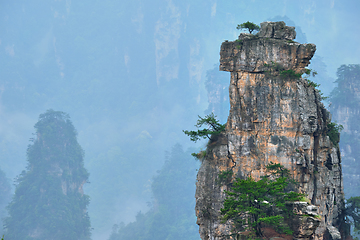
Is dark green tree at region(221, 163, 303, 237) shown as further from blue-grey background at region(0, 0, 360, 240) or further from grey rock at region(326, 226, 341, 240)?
blue-grey background at region(0, 0, 360, 240)

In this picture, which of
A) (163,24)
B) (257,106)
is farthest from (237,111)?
(163,24)

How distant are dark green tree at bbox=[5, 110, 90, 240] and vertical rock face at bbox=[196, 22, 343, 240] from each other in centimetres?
5262

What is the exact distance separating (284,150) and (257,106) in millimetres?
3617

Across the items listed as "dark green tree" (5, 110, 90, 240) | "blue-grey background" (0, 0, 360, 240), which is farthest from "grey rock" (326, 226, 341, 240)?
"blue-grey background" (0, 0, 360, 240)

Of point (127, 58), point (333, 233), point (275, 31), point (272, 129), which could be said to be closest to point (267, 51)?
point (275, 31)

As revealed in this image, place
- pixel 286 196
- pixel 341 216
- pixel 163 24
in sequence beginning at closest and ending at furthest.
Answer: pixel 286 196 < pixel 341 216 < pixel 163 24

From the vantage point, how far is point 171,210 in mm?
83875

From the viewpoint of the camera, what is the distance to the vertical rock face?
81.9 ft

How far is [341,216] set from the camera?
27.0m

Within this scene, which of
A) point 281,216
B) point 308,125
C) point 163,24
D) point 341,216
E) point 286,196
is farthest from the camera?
point 163,24

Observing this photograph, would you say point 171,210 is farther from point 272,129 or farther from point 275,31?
point 275,31

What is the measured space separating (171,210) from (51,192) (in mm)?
27323

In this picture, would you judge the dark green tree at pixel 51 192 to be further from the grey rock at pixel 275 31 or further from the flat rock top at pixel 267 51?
the grey rock at pixel 275 31

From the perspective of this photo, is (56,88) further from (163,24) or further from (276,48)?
(276,48)
